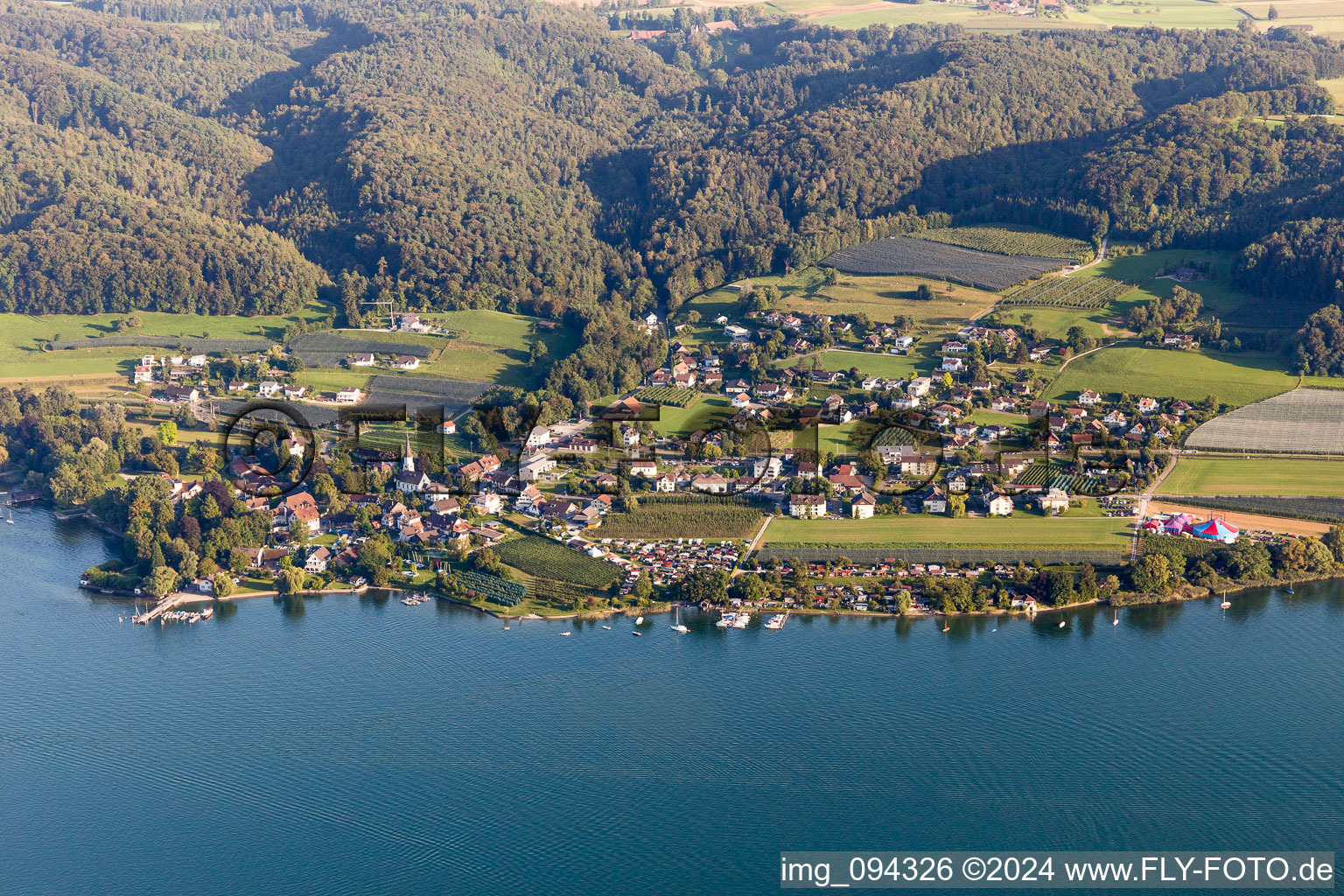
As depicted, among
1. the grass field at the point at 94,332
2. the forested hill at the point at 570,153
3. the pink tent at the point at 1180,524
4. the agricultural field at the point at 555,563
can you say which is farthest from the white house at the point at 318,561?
the pink tent at the point at 1180,524

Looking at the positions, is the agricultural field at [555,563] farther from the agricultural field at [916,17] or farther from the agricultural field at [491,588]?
the agricultural field at [916,17]

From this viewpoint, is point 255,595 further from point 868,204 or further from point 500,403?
point 868,204

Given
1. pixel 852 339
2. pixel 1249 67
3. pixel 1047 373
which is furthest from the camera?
pixel 1249 67

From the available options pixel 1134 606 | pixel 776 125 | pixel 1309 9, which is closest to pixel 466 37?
pixel 776 125

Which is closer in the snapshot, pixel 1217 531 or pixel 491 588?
pixel 491 588

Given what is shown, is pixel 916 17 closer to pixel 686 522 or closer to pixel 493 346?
pixel 493 346

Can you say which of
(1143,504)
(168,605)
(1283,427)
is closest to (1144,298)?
(1283,427)
